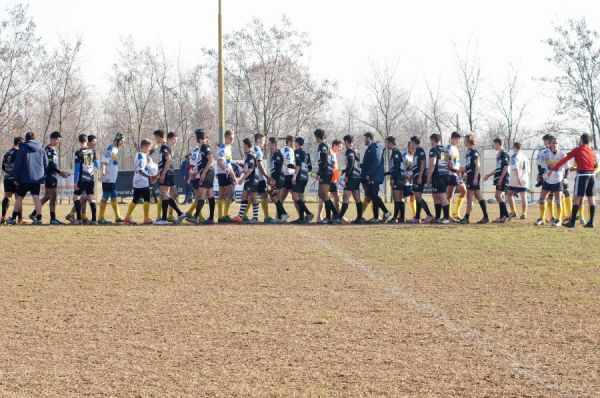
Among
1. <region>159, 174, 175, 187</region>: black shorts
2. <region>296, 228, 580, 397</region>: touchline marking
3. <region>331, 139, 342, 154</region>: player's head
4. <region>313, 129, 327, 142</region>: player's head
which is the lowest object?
<region>296, 228, 580, 397</region>: touchline marking

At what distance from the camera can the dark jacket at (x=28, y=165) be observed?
62.4 feet

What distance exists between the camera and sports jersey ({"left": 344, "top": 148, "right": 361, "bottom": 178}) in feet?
65.1

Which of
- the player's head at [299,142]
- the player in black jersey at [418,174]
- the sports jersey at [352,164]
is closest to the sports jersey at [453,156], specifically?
the player in black jersey at [418,174]

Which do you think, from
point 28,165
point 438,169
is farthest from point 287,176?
point 28,165

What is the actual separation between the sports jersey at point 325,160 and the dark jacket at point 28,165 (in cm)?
654

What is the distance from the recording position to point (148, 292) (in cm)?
941

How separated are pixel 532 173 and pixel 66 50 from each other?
2382 cm

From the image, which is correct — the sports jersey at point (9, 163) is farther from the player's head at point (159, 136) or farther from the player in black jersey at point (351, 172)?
the player in black jersey at point (351, 172)

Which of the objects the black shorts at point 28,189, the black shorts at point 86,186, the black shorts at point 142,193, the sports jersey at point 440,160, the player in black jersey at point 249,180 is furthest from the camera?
the player in black jersey at point 249,180

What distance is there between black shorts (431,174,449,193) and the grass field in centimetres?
496

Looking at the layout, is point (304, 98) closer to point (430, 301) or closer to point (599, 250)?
point (599, 250)

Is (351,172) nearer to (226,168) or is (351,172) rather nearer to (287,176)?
(287,176)

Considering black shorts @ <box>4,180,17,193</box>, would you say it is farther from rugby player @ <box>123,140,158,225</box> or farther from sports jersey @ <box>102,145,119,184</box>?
rugby player @ <box>123,140,158,225</box>

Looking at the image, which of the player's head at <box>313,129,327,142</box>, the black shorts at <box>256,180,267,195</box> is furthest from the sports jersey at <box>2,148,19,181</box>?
the player's head at <box>313,129,327,142</box>
